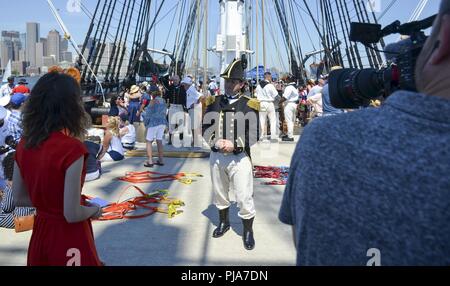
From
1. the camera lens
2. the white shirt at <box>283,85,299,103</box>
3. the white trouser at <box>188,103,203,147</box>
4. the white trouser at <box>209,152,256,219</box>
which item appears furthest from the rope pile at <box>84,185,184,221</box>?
the white shirt at <box>283,85,299,103</box>

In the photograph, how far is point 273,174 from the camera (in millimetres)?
6957

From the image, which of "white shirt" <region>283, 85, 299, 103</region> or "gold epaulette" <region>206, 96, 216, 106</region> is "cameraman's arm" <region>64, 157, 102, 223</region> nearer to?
"gold epaulette" <region>206, 96, 216, 106</region>

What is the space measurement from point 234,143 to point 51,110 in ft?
7.38

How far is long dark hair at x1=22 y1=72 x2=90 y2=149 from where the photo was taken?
2008mm

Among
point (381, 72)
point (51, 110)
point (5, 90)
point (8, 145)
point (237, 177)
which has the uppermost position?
point (5, 90)

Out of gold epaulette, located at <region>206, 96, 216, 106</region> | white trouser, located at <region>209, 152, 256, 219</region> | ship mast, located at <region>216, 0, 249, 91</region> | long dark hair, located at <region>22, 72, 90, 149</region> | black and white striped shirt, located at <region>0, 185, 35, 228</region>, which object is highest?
ship mast, located at <region>216, 0, 249, 91</region>

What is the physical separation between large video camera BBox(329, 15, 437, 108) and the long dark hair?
125 cm

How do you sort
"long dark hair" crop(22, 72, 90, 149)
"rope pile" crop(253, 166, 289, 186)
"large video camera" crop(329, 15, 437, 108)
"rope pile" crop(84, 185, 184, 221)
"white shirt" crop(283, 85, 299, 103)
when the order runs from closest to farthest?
"large video camera" crop(329, 15, 437, 108) < "long dark hair" crop(22, 72, 90, 149) < "rope pile" crop(84, 185, 184, 221) < "rope pile" crop(253, 166, 289, 186) < "white shirt" crop(283, 85, 299, 103)

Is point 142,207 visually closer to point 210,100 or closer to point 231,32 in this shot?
point 210,100

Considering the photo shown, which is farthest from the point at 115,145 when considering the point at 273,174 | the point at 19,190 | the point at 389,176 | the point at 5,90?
the point at 5,90

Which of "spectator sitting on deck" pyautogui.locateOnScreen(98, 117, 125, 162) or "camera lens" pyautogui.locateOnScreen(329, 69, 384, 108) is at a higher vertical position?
"camera lens" pyautogui.locateOnScreen(329, 69, 384, 108)

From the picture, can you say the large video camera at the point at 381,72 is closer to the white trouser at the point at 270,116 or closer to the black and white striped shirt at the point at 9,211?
the black and white striped shirt at the point at 9,211

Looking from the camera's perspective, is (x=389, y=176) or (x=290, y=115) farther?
(x=290, y=115)

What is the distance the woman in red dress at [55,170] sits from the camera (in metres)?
1.94
